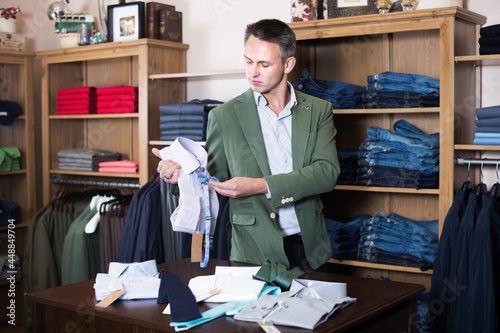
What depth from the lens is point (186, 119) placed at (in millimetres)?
3816

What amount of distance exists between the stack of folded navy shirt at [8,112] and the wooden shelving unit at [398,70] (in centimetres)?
234

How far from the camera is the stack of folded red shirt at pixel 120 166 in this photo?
4.20 meters

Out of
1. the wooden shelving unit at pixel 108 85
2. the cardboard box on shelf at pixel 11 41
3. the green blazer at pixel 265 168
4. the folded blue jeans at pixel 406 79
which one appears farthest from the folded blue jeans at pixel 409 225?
the cardboard box on shelf at pixel 11 41

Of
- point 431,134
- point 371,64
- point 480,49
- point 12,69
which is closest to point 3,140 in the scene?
point 12,69

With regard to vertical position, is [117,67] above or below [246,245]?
above

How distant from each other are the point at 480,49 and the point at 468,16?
0.19 m

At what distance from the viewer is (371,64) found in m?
3.57

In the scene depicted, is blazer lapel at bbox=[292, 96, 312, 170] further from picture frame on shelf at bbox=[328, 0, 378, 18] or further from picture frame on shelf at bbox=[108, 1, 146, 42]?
picture frame on shelf at bbox=[108, 1, 146, 42]

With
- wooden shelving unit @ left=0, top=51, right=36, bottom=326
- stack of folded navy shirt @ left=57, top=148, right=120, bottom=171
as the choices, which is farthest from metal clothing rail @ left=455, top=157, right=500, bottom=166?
wooden shelving unit @ left=0, top=51, right=36, bottom=326

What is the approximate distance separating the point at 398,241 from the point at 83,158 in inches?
95.4

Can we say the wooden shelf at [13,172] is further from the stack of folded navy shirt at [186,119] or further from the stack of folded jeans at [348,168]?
the stack of folded jeans at [348,168]

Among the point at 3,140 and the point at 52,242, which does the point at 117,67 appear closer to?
the point at 3,140

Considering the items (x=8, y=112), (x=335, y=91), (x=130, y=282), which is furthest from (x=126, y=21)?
(x=130, y=282)

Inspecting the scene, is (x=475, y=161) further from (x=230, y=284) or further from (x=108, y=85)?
(x=108, y=85)
